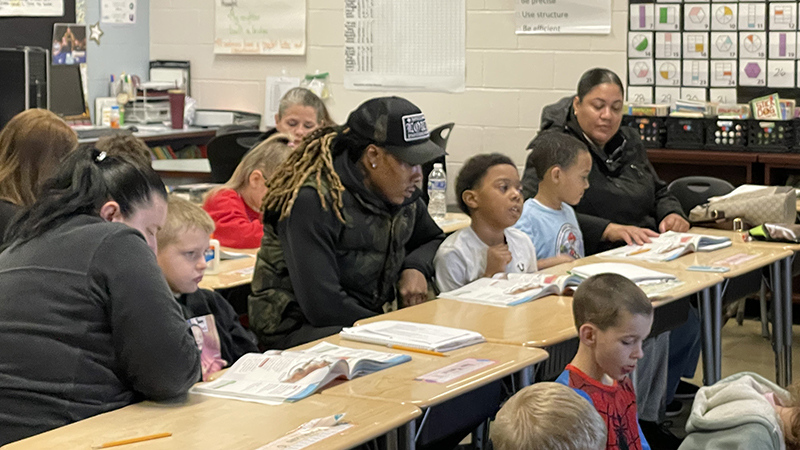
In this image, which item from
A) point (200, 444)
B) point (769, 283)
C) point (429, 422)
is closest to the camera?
point (200, 444)

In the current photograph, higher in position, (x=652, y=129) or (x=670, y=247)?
(x=652, y=129)

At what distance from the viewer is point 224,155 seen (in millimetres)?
5305

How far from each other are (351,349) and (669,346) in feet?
6.23

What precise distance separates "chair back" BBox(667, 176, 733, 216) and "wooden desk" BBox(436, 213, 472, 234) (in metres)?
0.96

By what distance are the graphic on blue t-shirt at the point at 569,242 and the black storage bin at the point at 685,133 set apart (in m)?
2.03

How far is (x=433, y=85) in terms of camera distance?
6660 mm

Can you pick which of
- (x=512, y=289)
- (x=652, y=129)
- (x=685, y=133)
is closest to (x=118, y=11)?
(x=652, y=129)

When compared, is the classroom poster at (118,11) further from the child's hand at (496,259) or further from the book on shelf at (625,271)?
the book on shelf at (625,271)

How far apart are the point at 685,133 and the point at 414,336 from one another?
3.64 metres

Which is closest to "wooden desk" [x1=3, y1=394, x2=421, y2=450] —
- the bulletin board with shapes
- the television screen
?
the bulletin board with shapes

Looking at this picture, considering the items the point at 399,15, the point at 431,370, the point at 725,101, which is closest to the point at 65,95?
the point at 399,15

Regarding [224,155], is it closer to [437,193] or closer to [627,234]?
[437,193]

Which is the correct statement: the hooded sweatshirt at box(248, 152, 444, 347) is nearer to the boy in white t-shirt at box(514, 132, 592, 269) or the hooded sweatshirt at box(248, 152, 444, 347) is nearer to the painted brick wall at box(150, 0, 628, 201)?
the boy in white t-shirt at box(514, 132, 592, 269)

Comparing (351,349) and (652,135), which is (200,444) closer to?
(351,349)
